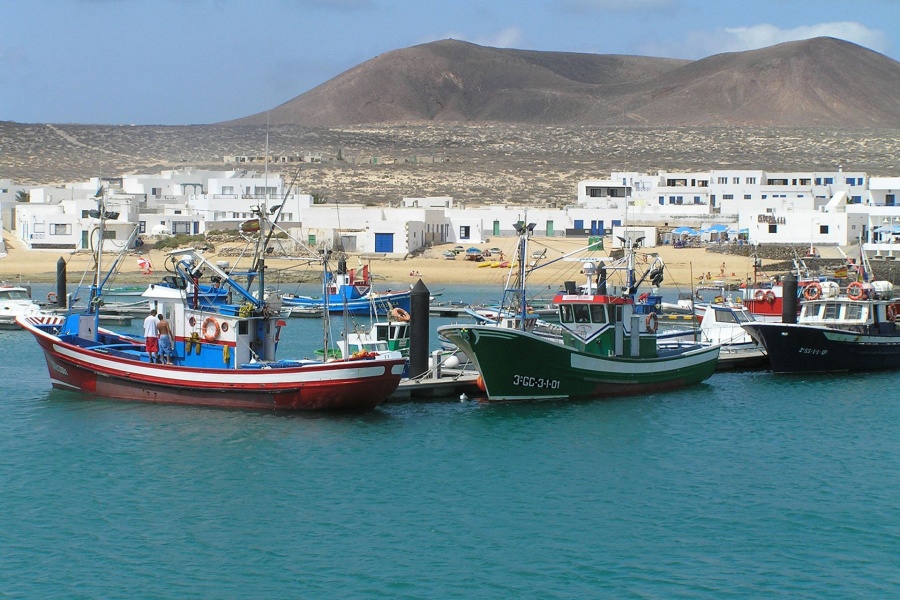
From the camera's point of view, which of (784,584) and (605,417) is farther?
(605,417)

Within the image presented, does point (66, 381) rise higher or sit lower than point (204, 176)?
lower

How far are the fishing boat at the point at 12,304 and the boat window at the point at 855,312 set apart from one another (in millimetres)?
29943

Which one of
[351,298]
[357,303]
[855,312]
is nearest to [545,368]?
[855,312]

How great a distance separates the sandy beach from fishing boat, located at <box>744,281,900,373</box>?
1068 inches

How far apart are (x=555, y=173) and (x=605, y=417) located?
103 m

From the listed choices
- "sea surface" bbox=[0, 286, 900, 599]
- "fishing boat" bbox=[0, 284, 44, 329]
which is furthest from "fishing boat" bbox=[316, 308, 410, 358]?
"fishing boat" bbox=[0, 284, 44, 329]

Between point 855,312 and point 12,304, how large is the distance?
31600mm

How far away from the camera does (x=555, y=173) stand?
131875mm

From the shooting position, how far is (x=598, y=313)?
32719mm

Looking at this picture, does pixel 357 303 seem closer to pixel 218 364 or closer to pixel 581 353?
pixel 581 353

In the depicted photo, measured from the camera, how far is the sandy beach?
72062mm

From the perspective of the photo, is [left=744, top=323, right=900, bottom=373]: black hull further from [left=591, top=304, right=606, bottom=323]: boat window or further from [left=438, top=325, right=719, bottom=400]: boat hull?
[left=591, top=304, right=606, bottom=323]: boat window

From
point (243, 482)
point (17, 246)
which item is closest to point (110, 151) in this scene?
point (17, 246)

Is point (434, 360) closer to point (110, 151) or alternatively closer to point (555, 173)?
point (555, 173)
